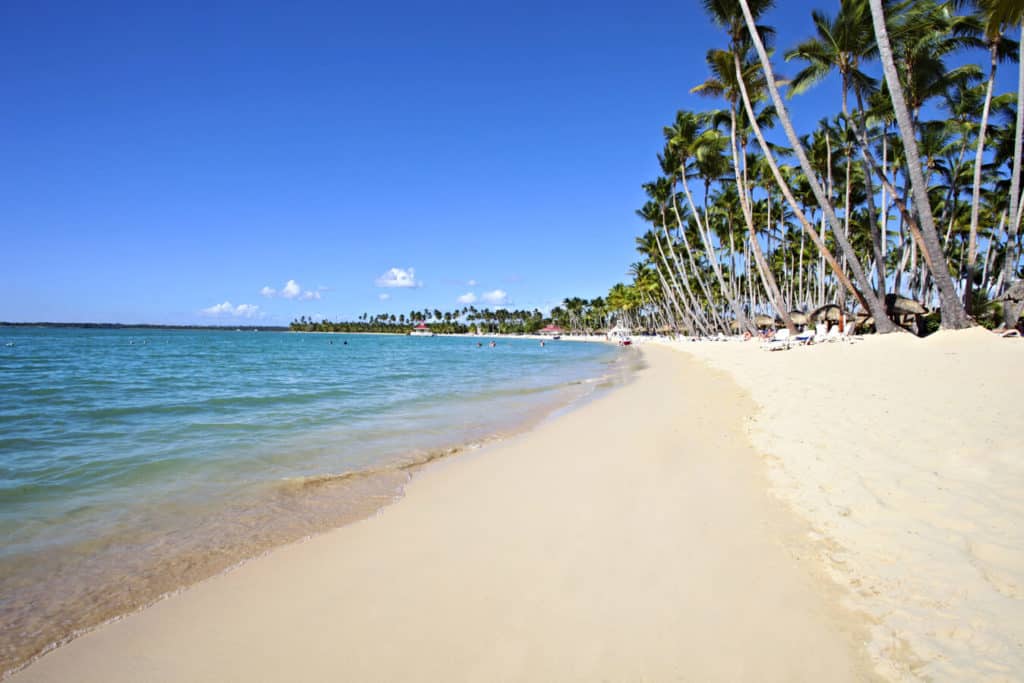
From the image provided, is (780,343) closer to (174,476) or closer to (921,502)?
(921,502)

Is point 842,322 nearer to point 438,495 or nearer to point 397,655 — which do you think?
point 438,495

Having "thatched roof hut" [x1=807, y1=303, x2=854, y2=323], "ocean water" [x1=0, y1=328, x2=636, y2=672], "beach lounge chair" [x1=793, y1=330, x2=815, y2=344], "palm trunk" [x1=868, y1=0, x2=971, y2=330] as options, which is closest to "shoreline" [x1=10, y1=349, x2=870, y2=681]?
"ocean water" [x1=0, y1=328, x2=636, y2=672]

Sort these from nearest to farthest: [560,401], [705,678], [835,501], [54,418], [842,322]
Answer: [705,678] < [835,501] < [54,418] < [560,401] < [842,322]

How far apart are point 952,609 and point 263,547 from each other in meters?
4.68

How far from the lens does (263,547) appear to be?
3.95 m

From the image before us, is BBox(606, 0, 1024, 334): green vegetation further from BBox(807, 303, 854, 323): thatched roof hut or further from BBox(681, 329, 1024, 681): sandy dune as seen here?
BBox(681, 329, 1024, 681): sandy dune

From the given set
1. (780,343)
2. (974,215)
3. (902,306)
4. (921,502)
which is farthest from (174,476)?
(974,215)

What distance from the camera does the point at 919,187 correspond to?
13719mm

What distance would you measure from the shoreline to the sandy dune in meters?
0.27

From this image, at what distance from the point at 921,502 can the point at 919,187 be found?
1455cm

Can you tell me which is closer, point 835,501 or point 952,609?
point 952,609

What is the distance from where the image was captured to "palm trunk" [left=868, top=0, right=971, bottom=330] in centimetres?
1322

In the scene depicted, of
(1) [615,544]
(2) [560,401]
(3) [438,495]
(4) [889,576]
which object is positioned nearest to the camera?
(4) [889,576]

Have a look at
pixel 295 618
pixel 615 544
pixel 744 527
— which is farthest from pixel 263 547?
pixel 744 527
